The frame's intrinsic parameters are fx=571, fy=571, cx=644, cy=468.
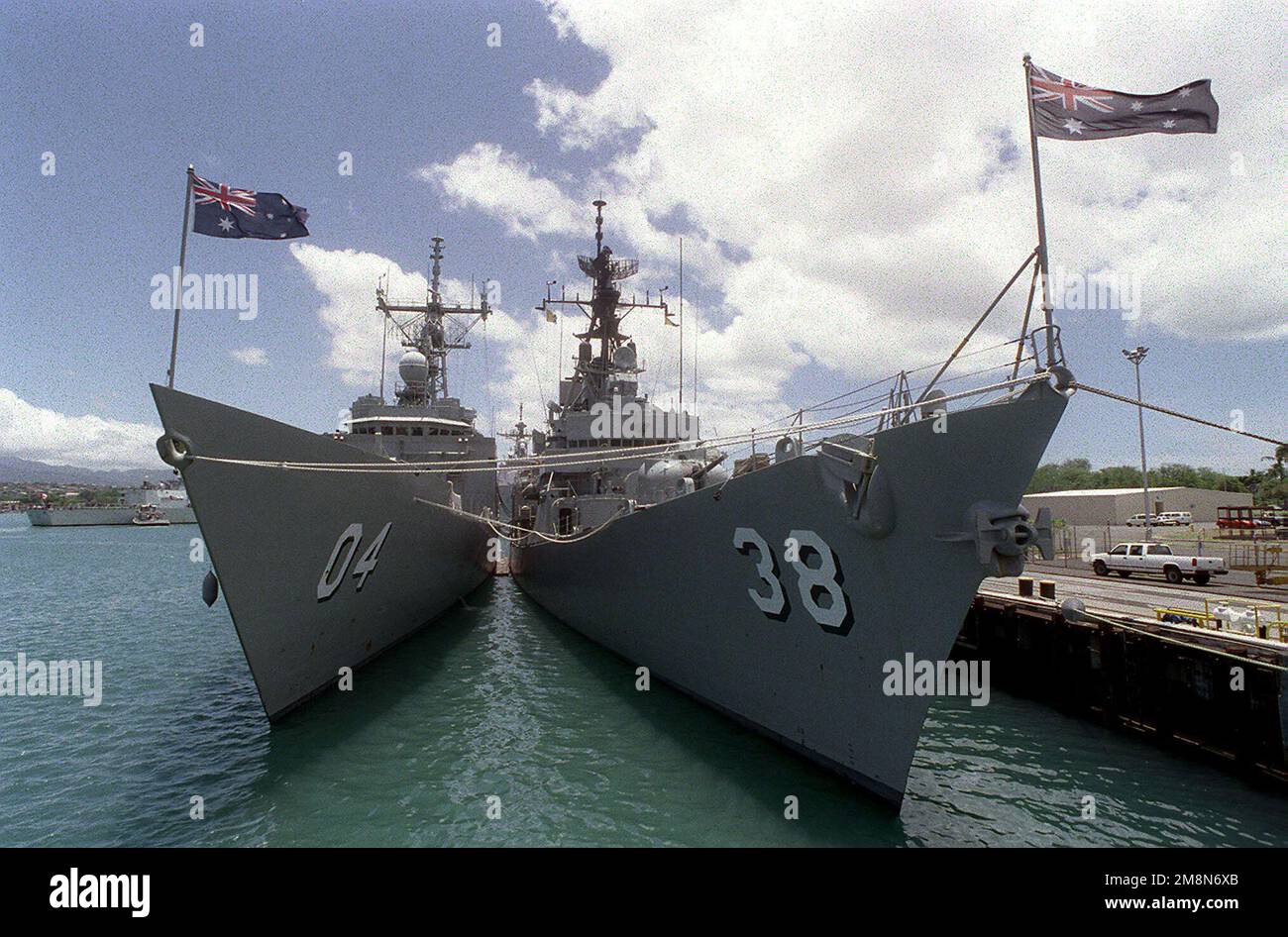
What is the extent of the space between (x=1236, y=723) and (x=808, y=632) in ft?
Answer: 15.6

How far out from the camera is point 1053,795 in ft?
16.9

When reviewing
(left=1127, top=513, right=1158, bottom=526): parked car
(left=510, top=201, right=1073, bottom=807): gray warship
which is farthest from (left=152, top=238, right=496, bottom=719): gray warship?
(left=1127, top=513, right=1158, bottom=526): parked car

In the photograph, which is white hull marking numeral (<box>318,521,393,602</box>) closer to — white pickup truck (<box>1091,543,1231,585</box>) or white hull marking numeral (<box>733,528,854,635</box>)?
white hull marking numeral (<box>733,528,854,635</box>)

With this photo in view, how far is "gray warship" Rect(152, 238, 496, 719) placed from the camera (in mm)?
5137

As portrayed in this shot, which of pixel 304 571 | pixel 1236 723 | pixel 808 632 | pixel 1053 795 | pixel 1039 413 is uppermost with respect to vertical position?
pixel 1039 413

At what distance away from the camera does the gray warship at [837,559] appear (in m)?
3.87

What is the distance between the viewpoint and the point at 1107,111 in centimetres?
386

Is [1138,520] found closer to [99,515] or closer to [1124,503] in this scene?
[1124,503]

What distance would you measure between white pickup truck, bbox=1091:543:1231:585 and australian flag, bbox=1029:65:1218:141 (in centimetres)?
1227

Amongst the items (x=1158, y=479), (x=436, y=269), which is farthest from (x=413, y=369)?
(x=1158, y=479)

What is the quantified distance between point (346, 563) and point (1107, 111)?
8394mm
